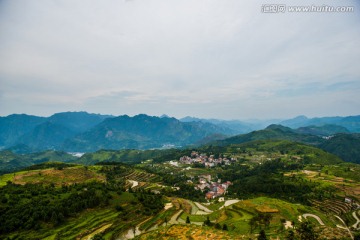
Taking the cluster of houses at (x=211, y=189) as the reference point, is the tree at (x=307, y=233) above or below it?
above

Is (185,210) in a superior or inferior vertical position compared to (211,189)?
superior

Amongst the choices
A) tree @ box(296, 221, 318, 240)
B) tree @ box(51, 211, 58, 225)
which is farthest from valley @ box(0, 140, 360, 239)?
tree @ box(296, 221, 318, 240)

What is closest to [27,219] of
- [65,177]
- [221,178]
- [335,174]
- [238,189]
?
[65,177]

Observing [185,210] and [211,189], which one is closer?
[185,210]

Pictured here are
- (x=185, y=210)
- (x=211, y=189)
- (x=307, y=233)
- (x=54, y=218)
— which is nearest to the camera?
(x=307, y=233)

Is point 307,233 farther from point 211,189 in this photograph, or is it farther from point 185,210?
point 211,189

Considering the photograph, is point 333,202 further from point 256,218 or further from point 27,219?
point 27,219

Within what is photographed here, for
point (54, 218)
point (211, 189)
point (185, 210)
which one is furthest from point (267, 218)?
point (211, 189)

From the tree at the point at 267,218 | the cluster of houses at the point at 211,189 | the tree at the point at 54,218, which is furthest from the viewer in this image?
the cluster of houses at the point at 211,189

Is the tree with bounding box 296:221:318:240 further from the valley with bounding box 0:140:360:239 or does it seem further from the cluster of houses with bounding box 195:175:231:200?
the cluster of houses with bounding box 195:175:231:200

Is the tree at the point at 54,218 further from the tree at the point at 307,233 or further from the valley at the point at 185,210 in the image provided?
the tree at the point at 307,233

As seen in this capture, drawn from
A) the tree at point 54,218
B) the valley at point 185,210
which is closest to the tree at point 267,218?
the valley at point 185,210
